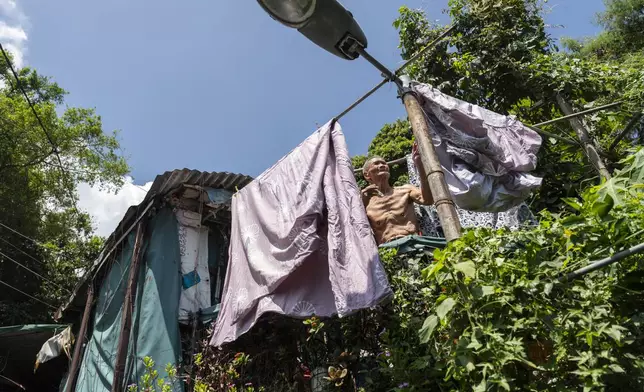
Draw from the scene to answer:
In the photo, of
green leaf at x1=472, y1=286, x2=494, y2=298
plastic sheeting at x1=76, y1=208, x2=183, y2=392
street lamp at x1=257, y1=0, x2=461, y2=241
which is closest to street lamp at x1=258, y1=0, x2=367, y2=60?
street lamp at x1=257, y1=0, x2=461, y2=241

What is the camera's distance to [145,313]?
5512 mm

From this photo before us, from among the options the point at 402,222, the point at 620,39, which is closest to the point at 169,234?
the point at 402,222

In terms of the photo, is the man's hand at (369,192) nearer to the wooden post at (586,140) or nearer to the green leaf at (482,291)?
the wooden post at (586,140)

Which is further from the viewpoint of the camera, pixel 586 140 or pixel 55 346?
pixel 55 346

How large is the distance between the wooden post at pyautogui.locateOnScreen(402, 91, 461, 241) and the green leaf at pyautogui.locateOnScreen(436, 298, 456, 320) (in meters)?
0.45

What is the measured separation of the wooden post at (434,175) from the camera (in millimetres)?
2275

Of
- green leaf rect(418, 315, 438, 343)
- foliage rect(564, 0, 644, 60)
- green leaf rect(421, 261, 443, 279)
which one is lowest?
green leaf rect(418, 315, 438, 343)

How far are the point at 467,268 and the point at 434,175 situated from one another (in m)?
0.83

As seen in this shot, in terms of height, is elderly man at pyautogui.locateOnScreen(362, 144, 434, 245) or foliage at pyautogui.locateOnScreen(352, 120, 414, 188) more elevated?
foliage at pyautogui.locateOnScreen(352, 120, 414, 188)

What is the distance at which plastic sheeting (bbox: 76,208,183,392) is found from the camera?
17.2 feet

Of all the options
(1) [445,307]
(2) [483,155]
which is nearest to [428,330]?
(1) [445,307]

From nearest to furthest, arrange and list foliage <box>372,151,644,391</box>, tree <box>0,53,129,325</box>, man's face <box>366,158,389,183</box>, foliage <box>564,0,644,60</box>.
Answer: foliage <box>372,151,644,391</box> → man's face <box>366,158,389,183</box> → foliage <box>564,0,644,60</box> → tree <box>0,53,129,325</box>

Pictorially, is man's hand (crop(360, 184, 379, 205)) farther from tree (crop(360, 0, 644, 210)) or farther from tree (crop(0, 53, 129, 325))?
tree (crop(0, 53, 129, 325))

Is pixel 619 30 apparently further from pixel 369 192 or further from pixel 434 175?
pixel 434 175
